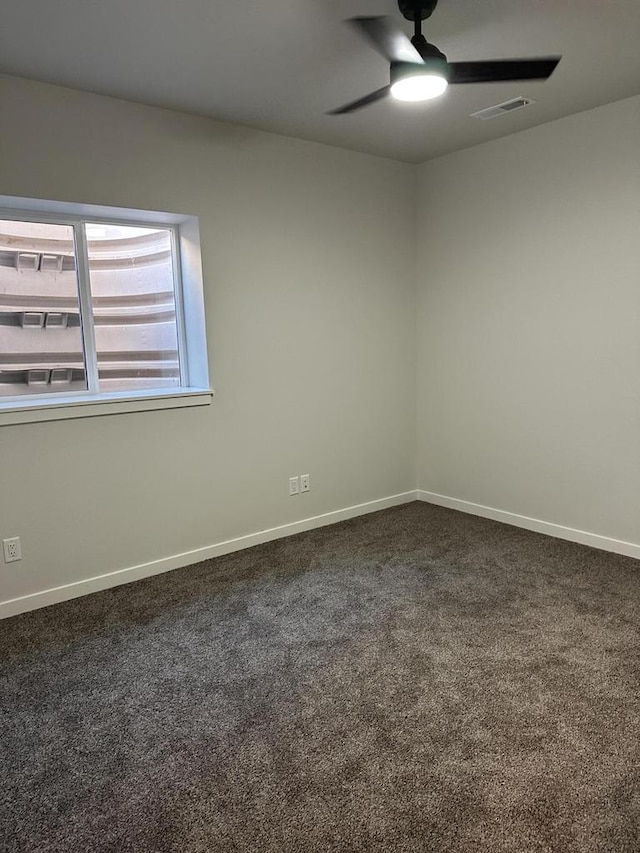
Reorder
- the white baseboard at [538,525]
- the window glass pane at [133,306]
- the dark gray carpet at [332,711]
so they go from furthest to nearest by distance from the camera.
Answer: the white baseboard at [538,525] → the window glass pane at [133,306] → the dark gray carpet at [332,711]

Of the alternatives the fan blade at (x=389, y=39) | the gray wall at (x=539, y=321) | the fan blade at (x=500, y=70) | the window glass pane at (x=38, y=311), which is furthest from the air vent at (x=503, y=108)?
the window glass pane at (x=38, y=311)

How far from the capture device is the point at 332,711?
2127mm

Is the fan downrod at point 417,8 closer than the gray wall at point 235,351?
Yes

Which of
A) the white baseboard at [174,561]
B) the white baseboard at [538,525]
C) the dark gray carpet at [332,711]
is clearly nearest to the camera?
the dark gray carpet at [332,711]

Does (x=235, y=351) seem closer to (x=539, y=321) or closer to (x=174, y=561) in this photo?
(x=174, y=561)

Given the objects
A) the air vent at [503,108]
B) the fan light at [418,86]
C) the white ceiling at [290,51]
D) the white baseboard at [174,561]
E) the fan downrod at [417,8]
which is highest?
the air vent at [503,108]

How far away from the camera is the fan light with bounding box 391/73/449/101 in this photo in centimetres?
204

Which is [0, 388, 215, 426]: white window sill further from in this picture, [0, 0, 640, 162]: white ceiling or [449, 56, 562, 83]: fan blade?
[449, 56, 562, 83]: fan blade

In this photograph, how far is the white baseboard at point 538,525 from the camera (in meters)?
3.50

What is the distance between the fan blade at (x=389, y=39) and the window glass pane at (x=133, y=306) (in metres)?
1.91

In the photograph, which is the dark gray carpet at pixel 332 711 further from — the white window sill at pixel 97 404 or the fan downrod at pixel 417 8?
the fan downrod at pixel 417 8

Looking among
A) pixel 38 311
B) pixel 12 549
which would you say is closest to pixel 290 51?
pixel 38 311

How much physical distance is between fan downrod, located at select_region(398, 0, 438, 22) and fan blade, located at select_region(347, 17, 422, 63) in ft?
0.69

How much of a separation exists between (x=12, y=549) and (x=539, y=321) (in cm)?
336
